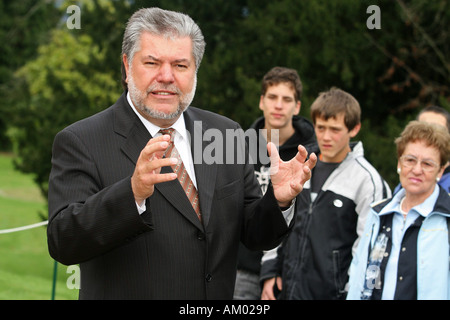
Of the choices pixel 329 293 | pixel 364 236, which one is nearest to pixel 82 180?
pixel 364 236

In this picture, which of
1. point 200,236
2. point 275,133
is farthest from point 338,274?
point 200,236

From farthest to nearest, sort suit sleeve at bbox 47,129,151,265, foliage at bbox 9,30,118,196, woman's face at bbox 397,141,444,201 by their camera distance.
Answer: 1. foliage at bbox 9,30,118,196
2. woman's face at bbox 397,141,444,201
3. suit sleeve at bbox 47,129,151,265

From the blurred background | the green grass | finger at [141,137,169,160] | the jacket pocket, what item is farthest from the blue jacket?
the blurred background

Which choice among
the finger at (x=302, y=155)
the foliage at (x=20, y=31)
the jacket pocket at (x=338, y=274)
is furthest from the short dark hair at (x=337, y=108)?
the foliage at (x=20, y=31)

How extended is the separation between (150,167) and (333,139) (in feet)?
8.48

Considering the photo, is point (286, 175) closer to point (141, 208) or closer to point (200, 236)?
point (200, 236)

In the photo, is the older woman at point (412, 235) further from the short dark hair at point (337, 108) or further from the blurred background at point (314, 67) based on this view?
the blurred background at point (314, 67)

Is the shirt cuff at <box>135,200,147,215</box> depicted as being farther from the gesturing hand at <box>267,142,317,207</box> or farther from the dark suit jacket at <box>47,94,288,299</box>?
the gesturing hand at <box>267,142,317,207</box>

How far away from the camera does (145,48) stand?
2234 mm

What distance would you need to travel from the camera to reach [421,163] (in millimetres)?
3582

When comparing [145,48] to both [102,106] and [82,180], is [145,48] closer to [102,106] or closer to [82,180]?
[82,180]

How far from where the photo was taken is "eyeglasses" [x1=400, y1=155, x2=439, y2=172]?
3.56 metres

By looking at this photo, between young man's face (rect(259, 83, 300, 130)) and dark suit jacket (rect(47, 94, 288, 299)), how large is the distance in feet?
7.47

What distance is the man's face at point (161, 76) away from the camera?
223 cm
